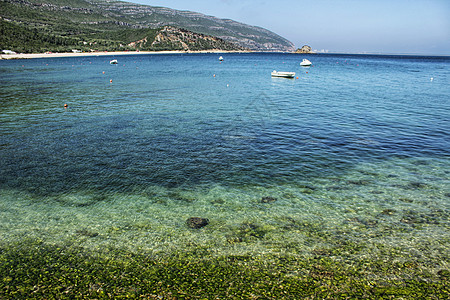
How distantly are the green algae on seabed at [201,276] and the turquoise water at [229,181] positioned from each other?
483mm

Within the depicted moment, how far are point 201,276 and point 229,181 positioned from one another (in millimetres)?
6445

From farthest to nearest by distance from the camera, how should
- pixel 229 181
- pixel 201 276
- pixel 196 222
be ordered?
pixel 229 181, pixel 196 222, pixel 201 276

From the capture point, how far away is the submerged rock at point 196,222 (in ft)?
32.8

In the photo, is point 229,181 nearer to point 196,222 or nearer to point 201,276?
point 196,222

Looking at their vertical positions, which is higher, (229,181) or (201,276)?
(229,181)

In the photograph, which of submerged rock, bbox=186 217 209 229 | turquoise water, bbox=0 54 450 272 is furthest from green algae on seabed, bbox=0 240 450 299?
submerged rock, bbox=186 217 209 229

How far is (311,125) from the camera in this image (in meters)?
24.0

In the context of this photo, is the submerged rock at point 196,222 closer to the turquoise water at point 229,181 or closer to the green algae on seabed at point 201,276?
the turquoise water at point 229,181

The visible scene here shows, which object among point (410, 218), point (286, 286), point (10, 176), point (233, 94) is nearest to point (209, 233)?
point (286, 286)

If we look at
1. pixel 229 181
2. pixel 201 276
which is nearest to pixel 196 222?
pixel 201 276

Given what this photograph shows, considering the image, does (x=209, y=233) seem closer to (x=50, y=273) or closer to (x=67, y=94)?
(x=50, y=273)

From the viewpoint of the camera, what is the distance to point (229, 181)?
44.6 feet

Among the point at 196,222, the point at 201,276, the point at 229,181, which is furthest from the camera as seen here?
the point at 229,181

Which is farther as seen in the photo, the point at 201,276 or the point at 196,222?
the point at 196,222
